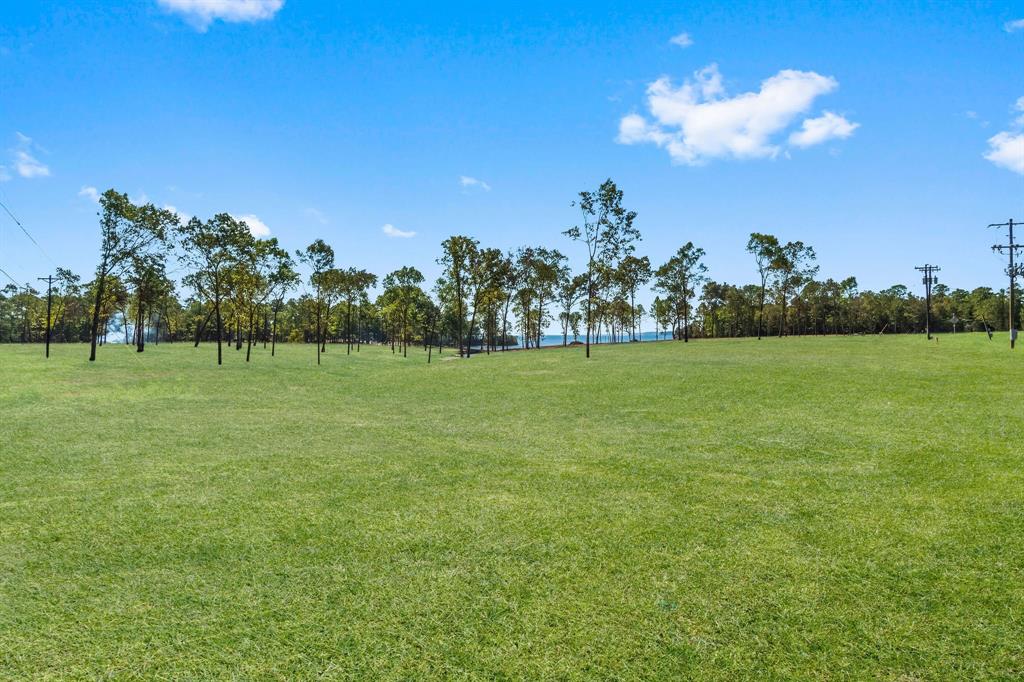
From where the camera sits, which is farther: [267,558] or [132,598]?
[267,558]

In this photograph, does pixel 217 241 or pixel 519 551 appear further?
pixel 217 241

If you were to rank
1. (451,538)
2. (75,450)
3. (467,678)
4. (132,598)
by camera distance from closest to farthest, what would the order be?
1. (467,678)
2. (132,598)
3. (451,538)
4. (75,450)

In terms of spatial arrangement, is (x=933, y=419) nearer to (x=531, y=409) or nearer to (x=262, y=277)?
(x=531, y=409)

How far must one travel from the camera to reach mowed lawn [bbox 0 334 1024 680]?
144 inches

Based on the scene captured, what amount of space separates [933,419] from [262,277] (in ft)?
166

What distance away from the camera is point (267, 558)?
16.6ft

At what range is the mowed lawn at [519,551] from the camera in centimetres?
365

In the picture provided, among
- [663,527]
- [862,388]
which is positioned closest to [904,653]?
[663,527]

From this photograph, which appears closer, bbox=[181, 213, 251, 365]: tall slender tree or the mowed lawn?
the mowed lawn

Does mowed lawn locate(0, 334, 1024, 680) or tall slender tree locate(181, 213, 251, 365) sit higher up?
tall slender tree locate(181, 213, 251, 365)

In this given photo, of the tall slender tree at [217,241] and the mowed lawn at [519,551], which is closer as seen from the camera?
the mowed lawn at [519,551]

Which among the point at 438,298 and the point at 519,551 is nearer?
the point at 519,551

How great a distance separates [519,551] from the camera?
5.23 meters

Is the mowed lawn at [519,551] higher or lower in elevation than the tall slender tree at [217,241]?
lower
